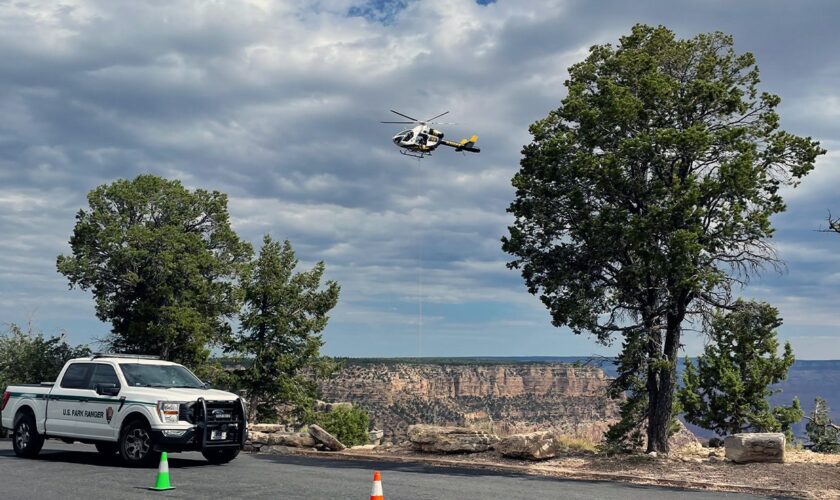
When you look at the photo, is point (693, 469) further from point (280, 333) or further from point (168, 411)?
point (280, 333)

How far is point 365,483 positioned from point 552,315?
8.92 meters

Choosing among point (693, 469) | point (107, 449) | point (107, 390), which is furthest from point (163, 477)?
point (693, 469)

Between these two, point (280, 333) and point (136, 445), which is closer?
point (136, 445)

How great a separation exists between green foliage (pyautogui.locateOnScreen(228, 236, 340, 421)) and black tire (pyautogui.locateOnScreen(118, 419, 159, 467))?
87.0 ft


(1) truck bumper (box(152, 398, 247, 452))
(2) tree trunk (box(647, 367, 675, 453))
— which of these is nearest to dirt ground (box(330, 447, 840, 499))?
(2) tree trunk (box(647, 367, 675, 453))

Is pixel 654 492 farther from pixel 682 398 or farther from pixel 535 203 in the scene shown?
pixel 682 398

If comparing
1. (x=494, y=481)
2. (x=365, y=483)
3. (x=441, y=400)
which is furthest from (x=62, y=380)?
(x=441, y=400)

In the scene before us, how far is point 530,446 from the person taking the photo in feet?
60.1

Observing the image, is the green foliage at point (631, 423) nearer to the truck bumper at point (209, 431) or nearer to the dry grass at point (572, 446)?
the dry grass at point (572, 446)

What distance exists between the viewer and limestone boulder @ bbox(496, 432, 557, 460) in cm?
1831

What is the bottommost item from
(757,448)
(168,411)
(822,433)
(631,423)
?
(822,433)

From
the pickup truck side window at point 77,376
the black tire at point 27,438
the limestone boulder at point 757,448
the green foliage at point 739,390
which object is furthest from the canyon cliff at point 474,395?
the pickup truck side window at point 77,376

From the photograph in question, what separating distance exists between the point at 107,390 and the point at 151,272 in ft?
89.2

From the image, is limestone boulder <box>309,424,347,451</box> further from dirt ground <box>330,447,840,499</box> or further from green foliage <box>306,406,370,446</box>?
green foliage <box>306,406,370,446</box>
